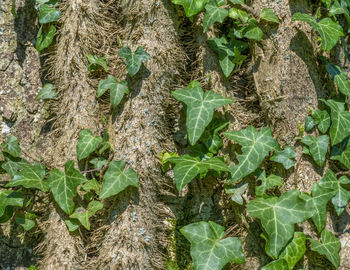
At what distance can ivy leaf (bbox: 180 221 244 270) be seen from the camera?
159cm

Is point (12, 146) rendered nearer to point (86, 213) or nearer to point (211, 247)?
point (86, 213)

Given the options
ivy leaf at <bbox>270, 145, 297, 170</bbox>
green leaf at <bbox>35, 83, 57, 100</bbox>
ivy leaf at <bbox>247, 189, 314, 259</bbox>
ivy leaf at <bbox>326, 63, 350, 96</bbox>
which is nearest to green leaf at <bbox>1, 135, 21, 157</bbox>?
green leaf at <bbox>35, 83, 57, 100</bbox>

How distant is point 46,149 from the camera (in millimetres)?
2004

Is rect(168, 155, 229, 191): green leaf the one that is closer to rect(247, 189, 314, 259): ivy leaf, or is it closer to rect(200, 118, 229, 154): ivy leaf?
rect(200, 118, 229, 154): ivy leaf

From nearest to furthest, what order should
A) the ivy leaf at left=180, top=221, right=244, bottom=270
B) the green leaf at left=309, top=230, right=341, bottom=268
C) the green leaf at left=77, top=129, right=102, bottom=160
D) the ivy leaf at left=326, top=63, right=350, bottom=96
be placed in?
the ivy leaf at left=180, top=221, right=244, bottom=270 → the green leaf at left=309, top=230, right=341, bottom=268 → the green leaf at left=77, top=129, right=102, bottom=160 → the ivy leaf at left=326, top=63, right=350, bottom=96

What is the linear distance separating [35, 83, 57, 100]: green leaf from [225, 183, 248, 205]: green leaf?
102cm

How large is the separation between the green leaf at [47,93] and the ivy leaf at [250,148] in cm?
93

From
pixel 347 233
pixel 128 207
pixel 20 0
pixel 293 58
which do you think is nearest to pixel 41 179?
pixel 128 207

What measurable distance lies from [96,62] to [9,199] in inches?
31.2

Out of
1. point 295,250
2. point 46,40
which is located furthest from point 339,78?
point 46,40

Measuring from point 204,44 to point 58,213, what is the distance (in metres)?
1.12

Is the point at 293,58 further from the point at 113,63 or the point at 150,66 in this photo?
the point at 113,63

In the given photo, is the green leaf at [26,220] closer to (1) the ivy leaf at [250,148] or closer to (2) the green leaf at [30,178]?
(2) the green leaf at [30,178]

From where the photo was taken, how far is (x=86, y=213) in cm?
178
